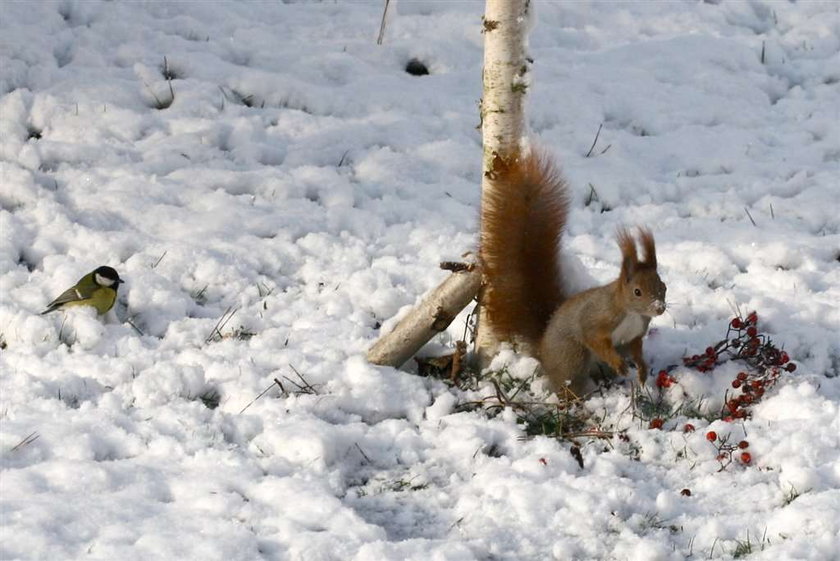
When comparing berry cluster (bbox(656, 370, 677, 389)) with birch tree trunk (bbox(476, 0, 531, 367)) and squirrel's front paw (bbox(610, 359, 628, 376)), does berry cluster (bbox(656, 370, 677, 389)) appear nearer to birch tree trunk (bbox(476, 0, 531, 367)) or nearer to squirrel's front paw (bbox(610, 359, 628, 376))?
squirrel's front paw (bbox(610, 359, 628, 376))

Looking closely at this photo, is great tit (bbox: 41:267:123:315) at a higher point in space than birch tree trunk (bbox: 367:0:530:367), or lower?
lower

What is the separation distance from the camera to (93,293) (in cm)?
374

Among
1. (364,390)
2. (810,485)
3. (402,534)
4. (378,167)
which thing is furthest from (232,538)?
(378,167)

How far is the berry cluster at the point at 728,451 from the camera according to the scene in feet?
10.4

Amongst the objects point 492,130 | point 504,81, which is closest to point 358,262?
point 492,130

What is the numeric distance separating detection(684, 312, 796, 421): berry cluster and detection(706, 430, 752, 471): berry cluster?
0.13m

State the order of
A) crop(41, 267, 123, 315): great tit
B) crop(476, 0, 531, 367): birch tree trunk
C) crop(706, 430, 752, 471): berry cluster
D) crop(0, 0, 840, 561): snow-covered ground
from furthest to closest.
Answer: crop(41, 267, 123, 315): great tit, crop(476, 0, 531, 367): birch tree trunk, crop(706, 430, 752, 471): berry cluster, crop(0, 0, 840, 561): snow-covered ground

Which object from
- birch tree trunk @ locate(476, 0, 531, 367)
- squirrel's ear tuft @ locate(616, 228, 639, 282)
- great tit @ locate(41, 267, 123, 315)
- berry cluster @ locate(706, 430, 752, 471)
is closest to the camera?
berry cluster @ locate(706, 430, 752, 471)

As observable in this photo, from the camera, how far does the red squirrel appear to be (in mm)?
3326

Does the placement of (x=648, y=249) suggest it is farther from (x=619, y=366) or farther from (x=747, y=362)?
(x=747, y=362)

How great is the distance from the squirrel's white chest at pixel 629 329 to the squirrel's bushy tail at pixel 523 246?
28cm

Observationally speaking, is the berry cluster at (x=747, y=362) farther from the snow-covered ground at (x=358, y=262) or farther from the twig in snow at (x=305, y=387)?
the twig in snow at (x=305, y=387)

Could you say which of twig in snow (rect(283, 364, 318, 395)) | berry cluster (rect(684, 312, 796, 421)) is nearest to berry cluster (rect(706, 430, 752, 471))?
berry cluster (rect(684, 312, 796, 421))

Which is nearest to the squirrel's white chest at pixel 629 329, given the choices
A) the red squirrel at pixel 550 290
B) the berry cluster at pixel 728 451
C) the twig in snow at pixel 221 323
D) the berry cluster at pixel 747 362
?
Answer: the red squirrel at pixel 550 290
